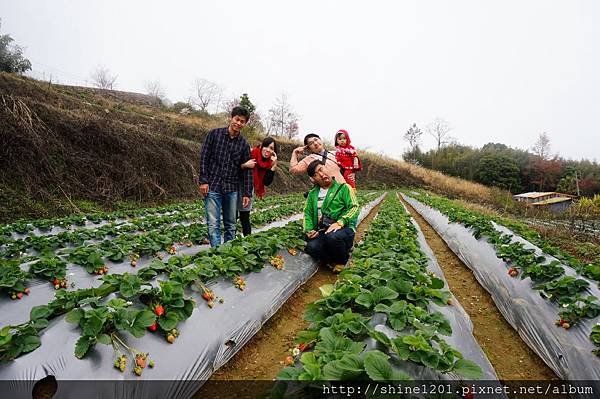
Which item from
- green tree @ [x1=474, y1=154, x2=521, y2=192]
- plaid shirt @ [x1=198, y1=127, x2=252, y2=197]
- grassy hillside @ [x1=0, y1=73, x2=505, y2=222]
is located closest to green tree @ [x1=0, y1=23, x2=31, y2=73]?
grassy hillside @ [x1=0, y1=73, x2=505, y2=222]

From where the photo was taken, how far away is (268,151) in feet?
16.1

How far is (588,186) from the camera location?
119 feet

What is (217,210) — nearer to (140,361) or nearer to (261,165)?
(261,165)

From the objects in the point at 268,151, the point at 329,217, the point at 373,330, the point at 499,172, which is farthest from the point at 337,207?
the point at 499,172

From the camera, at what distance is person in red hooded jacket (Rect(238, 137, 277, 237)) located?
4.92 metres

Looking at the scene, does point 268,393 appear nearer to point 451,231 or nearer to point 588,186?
point 451,231

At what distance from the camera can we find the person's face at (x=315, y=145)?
479 cm

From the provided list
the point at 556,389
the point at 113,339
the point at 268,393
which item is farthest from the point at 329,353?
the point at 556,389

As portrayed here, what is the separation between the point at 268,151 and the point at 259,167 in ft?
1.28

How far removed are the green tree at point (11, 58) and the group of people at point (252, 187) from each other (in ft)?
84.7

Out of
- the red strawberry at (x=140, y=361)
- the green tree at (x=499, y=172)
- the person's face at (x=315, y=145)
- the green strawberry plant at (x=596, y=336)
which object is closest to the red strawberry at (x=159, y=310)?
the red strawberry at (x=140, y=361)

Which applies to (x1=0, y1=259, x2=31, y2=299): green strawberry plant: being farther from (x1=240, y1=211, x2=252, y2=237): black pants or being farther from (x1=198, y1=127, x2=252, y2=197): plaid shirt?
(x1=240, y1=211, x2=252, y2=237): black pants

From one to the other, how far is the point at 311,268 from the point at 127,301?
266 cm

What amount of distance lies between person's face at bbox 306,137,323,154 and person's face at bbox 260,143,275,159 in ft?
1.72
